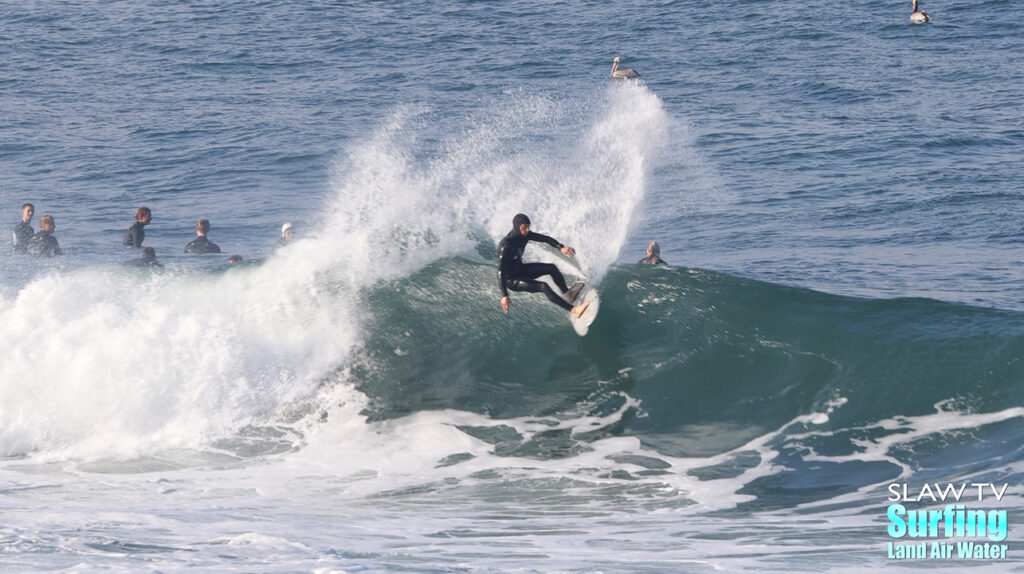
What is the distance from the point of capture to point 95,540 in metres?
8.12

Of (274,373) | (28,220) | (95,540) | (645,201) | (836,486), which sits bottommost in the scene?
(95,540)

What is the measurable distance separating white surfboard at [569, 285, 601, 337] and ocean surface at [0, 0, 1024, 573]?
212 mm

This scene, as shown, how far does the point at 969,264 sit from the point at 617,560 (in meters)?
12.2

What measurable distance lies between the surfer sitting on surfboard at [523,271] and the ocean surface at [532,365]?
78 centimetres

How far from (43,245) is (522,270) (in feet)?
33.0

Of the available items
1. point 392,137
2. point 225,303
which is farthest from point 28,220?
point 392,137

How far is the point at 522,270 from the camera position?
40.4 ft

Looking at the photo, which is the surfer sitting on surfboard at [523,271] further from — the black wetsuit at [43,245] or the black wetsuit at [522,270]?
the black wetsuit at [43,245]

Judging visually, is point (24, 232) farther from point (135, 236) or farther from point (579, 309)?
point (579, 309)

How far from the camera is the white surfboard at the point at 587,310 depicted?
41.5 feet

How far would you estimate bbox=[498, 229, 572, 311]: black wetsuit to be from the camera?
12062 millimetres

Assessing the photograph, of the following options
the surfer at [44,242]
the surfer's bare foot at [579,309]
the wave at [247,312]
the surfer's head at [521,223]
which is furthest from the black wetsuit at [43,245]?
the surfer's bare foot at [579,309]

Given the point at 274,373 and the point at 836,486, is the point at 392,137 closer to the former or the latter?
the point at 274,373
